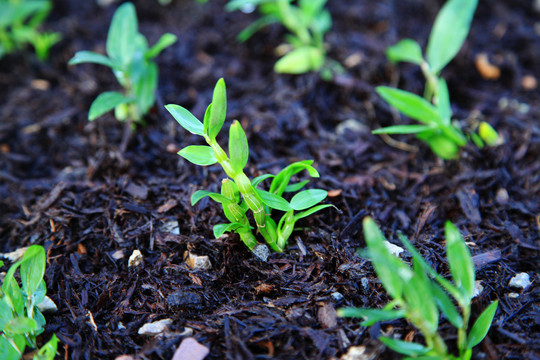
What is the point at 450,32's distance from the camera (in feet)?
7.75

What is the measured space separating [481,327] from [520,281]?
1.33 feet

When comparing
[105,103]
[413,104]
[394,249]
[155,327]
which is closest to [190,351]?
[155,327]

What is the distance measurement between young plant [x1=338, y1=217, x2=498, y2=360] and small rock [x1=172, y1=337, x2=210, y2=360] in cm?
52

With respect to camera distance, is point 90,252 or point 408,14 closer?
point 90,252

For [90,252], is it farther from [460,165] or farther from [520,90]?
[520,90]

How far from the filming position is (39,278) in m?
1.58

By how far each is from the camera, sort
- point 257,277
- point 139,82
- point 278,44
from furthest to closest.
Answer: point 278,44, point 139,82, point 257,277

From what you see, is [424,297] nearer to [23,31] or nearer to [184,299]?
[184,299]

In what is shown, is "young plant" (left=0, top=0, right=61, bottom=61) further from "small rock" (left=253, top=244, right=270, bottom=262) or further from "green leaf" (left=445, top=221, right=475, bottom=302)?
"green leaf" (left=445, top=221, right=475, bottom=302)

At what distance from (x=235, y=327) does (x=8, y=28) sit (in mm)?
3081

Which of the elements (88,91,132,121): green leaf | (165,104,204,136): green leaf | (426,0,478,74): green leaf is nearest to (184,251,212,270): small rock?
(165,104,204,136): green leaf

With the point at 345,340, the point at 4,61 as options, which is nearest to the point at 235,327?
the point at 345,340

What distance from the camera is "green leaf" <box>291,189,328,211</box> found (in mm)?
1587

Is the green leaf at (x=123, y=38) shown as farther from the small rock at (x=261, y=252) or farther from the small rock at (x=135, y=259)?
the small rock at (x=261, y=252)
